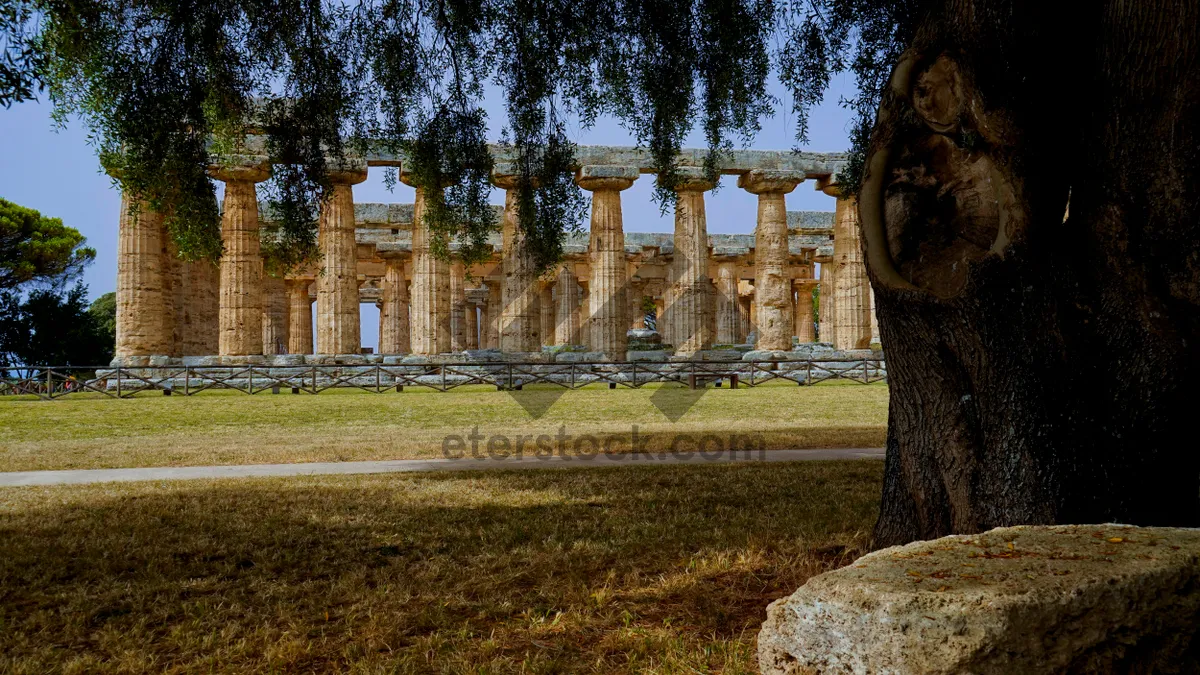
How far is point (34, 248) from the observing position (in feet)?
111

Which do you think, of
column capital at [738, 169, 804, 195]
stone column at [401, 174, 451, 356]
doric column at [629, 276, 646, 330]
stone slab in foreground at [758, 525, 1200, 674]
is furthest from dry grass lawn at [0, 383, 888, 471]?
doric column at [629, 276, 646, 330]

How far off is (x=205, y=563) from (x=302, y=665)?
186 cm

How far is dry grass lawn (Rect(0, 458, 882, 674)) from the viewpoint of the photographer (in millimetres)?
3246

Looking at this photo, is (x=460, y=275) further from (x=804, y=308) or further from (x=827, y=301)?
(x=804, y=308)

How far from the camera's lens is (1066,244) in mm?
3373

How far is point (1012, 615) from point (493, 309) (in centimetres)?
4338

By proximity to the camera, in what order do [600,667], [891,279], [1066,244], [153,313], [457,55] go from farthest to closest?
[153,313] → [457,55] → [891,279] → [1066,244] → [600,667]

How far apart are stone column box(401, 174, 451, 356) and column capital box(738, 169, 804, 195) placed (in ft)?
35.2

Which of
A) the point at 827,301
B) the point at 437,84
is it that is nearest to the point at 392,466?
the point at 437,84

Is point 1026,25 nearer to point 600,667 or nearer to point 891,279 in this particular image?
point 891,279

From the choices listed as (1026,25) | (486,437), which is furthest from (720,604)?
(486,437)

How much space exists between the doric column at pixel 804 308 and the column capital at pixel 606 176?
22543mm

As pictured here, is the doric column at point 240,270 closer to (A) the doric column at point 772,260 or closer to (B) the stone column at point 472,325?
(A) the doric column at point 772,260

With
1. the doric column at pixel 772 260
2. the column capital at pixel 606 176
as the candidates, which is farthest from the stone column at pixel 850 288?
the column capital at pixel 606 176
